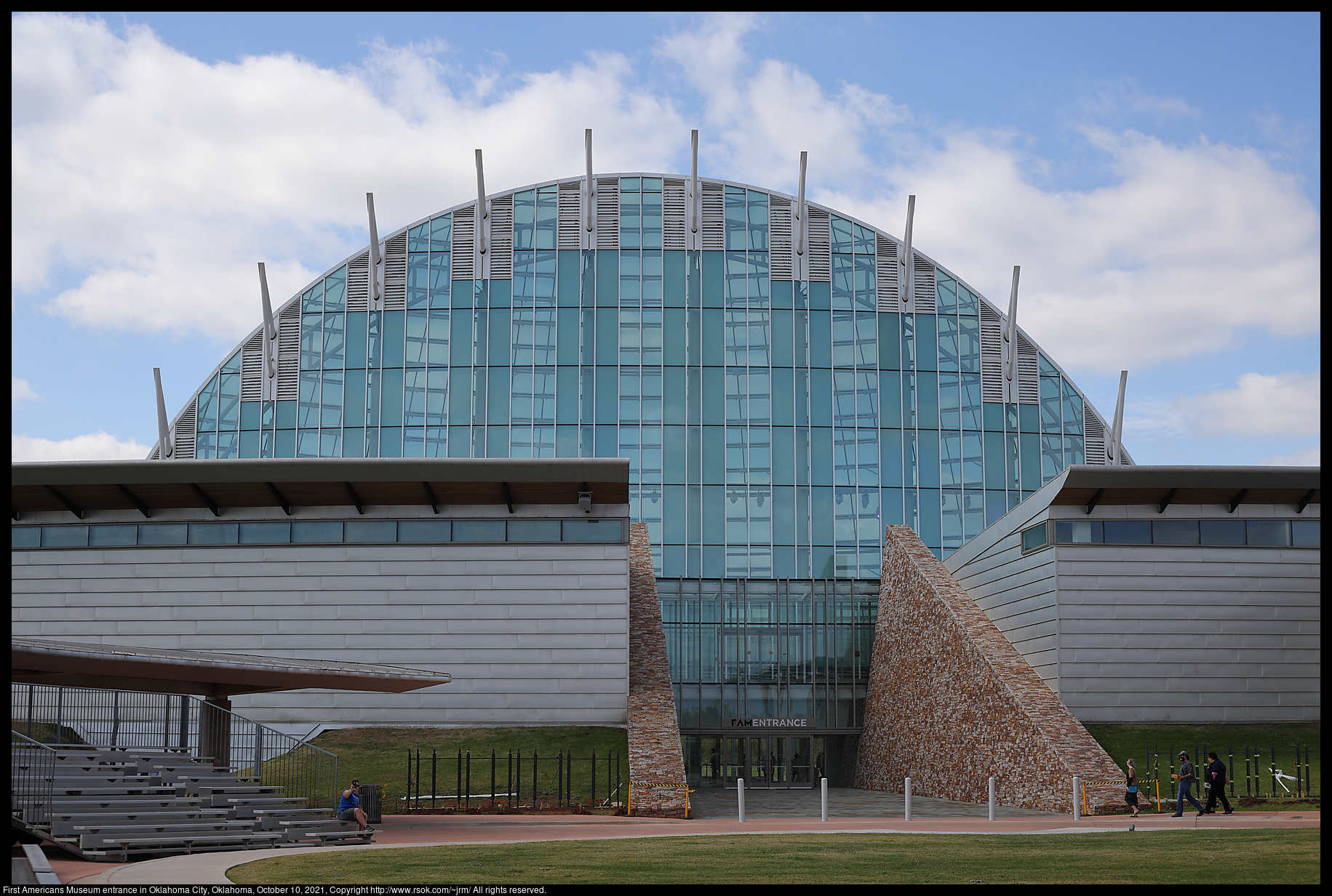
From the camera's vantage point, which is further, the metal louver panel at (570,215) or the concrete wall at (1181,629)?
the metal louver panel at (570,215)

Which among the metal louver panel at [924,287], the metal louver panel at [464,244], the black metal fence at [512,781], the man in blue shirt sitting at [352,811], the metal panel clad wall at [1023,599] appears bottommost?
the black metal fence at [512,781]

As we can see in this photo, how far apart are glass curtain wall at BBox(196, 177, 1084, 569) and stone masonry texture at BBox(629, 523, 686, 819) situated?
988cm

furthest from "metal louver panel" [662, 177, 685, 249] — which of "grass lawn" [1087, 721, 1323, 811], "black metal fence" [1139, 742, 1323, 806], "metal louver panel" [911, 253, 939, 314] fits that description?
"black metal fence" [1139, 742, 1323, 806]

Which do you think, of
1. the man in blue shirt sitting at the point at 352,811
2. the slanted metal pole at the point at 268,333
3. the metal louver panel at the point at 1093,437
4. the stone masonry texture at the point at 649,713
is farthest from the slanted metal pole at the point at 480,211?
the man in blue shirt sitting at the point at 352,811

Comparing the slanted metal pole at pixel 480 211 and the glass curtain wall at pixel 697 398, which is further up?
the slanted metal pole at pixel 480 211

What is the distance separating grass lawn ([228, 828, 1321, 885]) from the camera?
13867 millimetres

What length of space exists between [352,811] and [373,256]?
36.1 metres

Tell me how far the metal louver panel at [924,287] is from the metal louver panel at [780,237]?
546cm

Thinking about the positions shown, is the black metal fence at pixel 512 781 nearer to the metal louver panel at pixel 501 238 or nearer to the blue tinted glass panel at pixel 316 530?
the blue tinted glass panel at pixel 316 530

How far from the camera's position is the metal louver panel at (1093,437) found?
5294 centimetres

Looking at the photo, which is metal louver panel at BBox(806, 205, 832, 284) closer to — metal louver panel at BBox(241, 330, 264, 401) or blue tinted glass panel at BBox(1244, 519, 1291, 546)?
metal louver panel at BBox(241, 330, 264, 401)

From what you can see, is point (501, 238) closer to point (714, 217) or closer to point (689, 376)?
point (714, 217)

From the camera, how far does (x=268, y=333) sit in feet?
174

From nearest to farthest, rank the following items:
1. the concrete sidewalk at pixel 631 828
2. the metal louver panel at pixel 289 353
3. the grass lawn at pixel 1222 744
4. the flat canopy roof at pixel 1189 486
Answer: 1. the concrete sidewalk at pixel 631 828
2. the grass lawn at pixel 1222 744
3. the flat canopy roof at pixel 1189 486
4. the metal louver panel at pixel 289 353
